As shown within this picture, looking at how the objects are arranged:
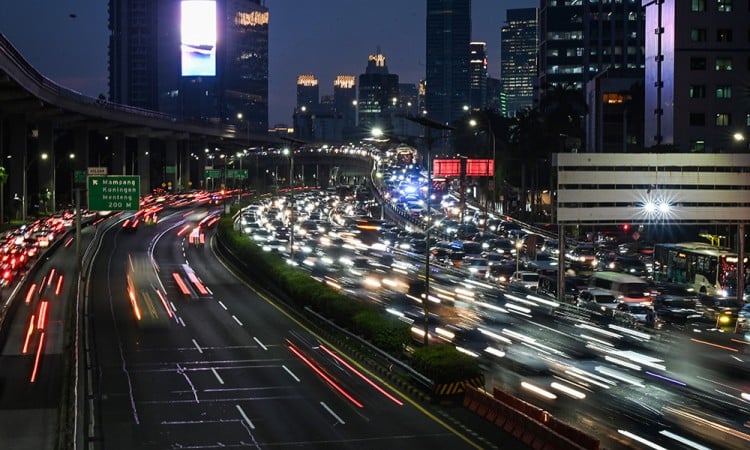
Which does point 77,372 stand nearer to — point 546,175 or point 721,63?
point 721,63

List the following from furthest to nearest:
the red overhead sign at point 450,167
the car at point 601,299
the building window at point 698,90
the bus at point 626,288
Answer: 1. the building window at point 698,90
2. the red overhead sign at point 450,167
3. the bus at point 626,288
4. the car at point 601,299

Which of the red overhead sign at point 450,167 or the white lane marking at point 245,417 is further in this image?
the red overhead sign at point 450,167

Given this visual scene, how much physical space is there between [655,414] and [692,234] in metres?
59.2

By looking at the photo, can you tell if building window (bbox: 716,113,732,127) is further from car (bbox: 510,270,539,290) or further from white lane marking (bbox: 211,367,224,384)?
white lane marking (bbox: 211,367,224,384)

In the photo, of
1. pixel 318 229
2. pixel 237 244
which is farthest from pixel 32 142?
pixel 237 244

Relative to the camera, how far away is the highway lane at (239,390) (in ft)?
78.8

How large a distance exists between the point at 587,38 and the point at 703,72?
284 feet

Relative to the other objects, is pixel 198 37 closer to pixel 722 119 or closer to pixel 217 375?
pixel 722 119

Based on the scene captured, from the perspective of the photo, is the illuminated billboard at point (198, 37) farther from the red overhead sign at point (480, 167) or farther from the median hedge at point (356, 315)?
the median hedge at point (356, 315)

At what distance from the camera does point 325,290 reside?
44.7 meters

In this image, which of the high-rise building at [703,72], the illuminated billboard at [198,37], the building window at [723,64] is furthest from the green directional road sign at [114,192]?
the illuminated billboard at [198,37]

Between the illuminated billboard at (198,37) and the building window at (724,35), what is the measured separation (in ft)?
368

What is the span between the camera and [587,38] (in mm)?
169875

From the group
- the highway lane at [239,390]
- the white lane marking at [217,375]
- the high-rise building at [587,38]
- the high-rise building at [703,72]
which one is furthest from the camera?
the high-rise building at [587,38]
